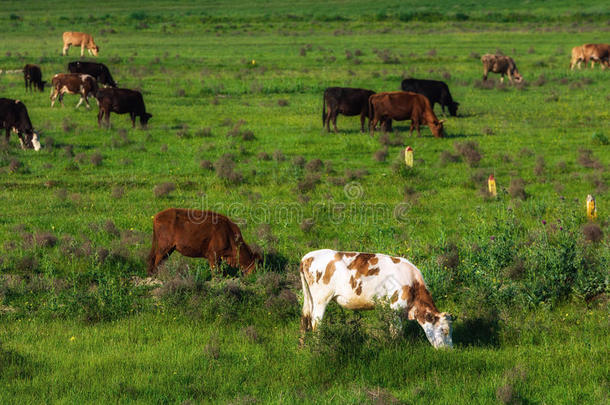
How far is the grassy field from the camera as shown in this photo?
342 inches

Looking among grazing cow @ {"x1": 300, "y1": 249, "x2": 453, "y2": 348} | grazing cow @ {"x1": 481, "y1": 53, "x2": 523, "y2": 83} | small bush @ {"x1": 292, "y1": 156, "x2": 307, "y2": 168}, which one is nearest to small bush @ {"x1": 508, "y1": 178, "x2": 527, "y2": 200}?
small bush @ {"x1": 292, "y1": 156, "x2": 307, "y2": 168}

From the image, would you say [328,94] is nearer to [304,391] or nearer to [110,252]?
[110,252]

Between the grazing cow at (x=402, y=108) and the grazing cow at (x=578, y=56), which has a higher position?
the grazing cow at (x=578, y=56)

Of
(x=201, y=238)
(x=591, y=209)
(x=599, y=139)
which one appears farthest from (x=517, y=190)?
(x=201, y=238)

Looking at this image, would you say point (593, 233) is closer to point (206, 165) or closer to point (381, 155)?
point (381, 155)

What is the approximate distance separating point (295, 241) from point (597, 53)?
120 feet

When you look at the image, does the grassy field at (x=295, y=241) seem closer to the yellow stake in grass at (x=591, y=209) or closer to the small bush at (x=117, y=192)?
the small bush at (x=117, y=192)

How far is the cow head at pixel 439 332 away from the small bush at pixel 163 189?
32.9ft

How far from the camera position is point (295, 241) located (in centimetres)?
1459

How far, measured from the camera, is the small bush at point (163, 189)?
58.2 feet

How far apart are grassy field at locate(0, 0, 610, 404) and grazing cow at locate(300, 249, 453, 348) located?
28 centimetres

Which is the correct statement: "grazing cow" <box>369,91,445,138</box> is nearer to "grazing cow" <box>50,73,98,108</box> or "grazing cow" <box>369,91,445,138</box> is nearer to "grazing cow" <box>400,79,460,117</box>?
"grazing cow" <box>400,79,460,117</box>

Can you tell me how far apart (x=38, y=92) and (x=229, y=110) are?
10075mm

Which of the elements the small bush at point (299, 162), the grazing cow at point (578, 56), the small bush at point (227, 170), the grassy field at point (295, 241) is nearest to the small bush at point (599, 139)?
the grassy field at point (295, 241)
